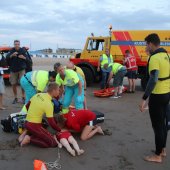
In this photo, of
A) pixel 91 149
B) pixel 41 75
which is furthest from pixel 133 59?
pixel 91 149

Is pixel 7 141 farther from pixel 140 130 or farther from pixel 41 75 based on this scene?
pixel 140 130

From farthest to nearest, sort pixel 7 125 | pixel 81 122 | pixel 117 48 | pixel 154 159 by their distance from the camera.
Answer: pixel 117 48 → pixel 7 125 → pixel 81 122 → pixel 154 159

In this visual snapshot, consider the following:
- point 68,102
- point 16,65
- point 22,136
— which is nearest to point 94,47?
point 16,65

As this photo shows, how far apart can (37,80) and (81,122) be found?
4.38 ft

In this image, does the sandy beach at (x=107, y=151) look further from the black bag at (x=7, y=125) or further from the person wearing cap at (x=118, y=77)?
the person wearing cap at (x=118, y=77)

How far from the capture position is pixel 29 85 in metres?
7.10

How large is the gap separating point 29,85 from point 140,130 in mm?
2481

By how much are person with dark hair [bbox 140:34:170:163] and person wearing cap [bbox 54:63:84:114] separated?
2.15 m

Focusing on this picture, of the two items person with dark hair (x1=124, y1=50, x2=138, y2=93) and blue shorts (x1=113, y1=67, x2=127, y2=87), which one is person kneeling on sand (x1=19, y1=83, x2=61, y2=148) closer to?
blue shorts (x1=113, y1=67, x2=127, y2=87)

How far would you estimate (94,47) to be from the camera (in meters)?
14.5

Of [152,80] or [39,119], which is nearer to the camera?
[152,80]

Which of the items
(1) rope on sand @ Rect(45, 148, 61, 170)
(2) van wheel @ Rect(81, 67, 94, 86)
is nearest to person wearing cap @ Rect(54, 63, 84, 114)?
(1) rope on sand @ Rect(45, 148, 61, 170)

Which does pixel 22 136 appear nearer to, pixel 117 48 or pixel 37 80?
pixel 37 80

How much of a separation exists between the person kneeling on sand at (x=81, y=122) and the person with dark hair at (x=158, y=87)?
1.40 meters
